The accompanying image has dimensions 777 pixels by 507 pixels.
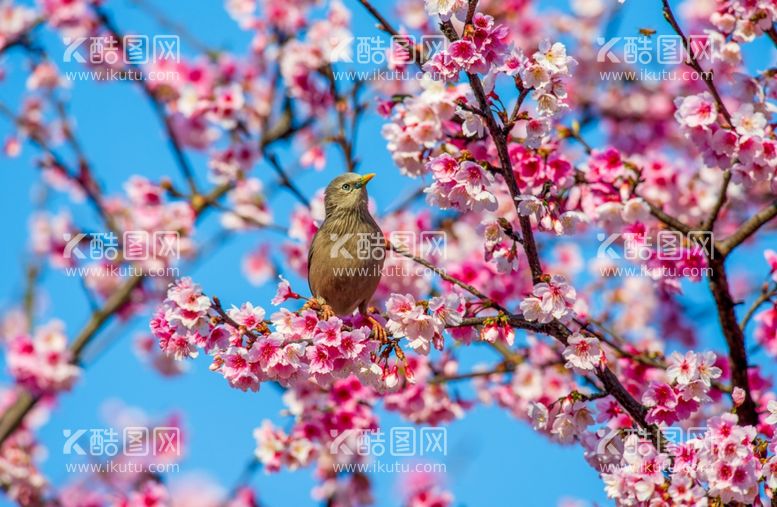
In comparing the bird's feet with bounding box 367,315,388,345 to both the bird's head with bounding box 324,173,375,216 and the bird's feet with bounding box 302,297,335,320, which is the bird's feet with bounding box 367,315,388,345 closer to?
the bird's feet with bounding box 302,297,335,320

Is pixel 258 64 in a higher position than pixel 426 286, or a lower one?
higher

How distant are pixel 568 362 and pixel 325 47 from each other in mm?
3741

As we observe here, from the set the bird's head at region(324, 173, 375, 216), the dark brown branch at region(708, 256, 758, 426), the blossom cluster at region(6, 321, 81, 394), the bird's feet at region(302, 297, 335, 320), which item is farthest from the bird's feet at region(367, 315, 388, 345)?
the blossom cluster at region(6, 321, 81, 394)

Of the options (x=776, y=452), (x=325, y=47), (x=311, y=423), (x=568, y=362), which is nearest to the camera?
(x=776, y=452)

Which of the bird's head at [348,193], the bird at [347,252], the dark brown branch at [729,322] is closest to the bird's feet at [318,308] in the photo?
the bird at [347,252]

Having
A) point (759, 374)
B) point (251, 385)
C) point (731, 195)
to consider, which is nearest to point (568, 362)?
point (251, 385)

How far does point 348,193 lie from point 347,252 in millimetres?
540

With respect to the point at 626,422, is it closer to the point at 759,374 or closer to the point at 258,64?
the point at 759,374

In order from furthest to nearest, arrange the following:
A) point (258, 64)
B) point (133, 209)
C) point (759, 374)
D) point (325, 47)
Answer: point (258, 64) < point (133, 209) < point (325, 47) < point (759, 374)

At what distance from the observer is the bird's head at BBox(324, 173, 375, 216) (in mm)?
4930

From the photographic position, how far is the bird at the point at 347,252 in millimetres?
4473

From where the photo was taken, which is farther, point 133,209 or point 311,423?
point 133,209

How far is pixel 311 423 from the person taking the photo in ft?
17.3

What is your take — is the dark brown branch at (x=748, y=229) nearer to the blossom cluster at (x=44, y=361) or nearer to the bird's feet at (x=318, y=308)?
the bird's feet at (x=318, y=308)
